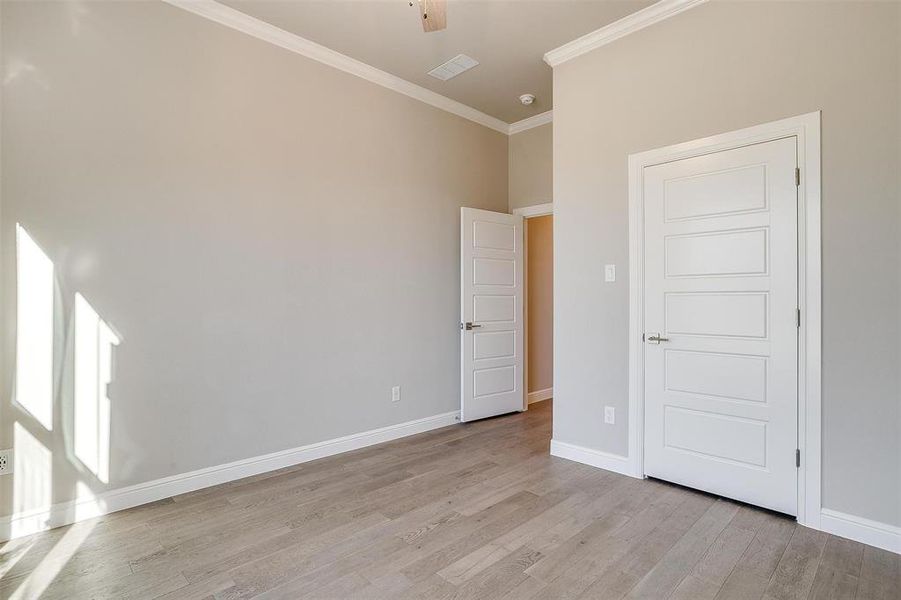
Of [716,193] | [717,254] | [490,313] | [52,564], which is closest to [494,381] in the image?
[490,313]

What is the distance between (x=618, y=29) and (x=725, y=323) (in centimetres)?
215

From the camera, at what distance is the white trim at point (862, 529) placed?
2.18m

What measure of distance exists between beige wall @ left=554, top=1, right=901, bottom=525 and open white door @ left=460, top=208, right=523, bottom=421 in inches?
43.0

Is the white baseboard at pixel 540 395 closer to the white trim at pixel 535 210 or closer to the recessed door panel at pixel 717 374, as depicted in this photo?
the white trim at pixel 535 210

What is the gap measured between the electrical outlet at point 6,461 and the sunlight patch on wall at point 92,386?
263mm

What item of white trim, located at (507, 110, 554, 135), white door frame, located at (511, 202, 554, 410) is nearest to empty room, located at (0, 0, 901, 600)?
white trim, located at (507, 110, 554, 135)

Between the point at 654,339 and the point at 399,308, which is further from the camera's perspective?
the point at 399,308

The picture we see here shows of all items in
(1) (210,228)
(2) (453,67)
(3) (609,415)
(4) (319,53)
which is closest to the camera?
(1) (210,228)

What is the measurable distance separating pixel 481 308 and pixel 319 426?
191cm

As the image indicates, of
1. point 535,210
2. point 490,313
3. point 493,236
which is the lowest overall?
point 490,313

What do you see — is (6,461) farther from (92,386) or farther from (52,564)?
(52,564)

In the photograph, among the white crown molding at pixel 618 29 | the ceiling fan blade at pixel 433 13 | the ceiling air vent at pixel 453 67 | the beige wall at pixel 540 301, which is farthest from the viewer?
the beige wall at pixel 540 301

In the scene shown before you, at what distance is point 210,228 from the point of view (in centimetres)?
300

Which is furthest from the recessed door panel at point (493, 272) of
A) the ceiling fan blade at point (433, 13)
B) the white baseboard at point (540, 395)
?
the ceiling fan blade at point (433, 13)
